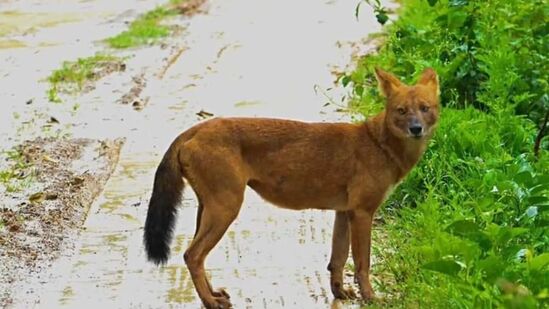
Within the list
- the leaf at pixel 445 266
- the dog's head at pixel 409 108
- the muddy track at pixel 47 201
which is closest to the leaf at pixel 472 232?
the leaf at pixel 445 266

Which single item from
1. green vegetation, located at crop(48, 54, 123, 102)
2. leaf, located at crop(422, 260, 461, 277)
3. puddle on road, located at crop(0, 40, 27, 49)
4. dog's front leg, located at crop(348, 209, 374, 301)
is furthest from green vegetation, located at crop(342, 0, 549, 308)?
puddle on road, located at crop(0, 40, 27, 49)

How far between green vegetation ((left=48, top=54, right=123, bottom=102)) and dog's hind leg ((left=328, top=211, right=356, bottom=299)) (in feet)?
20.3

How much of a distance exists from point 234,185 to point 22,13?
1375 cm

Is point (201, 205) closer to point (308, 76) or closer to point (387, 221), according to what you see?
point (387, 221)

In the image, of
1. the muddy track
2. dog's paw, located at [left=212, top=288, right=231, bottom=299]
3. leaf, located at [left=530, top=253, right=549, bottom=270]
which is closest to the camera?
leaf, located at [left=530, top=253, right=549, bottom=270]

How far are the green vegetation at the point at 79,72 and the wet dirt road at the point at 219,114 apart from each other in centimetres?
23

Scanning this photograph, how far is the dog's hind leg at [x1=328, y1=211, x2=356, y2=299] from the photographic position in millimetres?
7375

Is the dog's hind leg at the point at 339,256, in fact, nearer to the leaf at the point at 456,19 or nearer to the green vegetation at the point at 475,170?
the green vegetation at the point at 475,170

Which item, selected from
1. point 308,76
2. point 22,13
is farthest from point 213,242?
point 22,13

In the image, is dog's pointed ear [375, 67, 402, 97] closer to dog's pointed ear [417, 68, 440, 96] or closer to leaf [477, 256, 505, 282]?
dog's pointed ear [417, 68, 440, 96]

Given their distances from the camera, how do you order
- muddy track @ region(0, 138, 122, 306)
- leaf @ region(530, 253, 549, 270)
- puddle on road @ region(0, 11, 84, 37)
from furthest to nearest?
puddle on road @ region(0, 11, 84, 37)
muddy track @ region(0, 138, 122, 306)
leaf @ region(530, 253, 549, 270)

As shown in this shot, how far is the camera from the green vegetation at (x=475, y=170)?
6.12 metres

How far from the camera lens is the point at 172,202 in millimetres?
7145

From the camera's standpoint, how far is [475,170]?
8508mm
